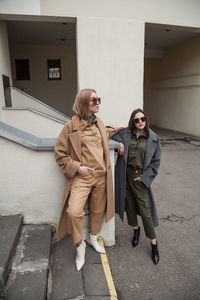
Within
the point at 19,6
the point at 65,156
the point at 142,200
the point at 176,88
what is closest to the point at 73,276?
the point at 142,200

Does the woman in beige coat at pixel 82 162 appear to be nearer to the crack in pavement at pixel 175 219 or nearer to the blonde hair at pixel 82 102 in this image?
the blonde hair at pixel 82 102

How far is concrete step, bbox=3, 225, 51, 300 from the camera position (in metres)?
2.03

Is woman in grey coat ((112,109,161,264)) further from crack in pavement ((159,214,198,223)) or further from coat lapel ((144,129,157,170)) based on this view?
crack in pavement ((159,214,198,223))

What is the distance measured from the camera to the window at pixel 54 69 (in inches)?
512

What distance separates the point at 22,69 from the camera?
1280 centimetres

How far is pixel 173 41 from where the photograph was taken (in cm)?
1198

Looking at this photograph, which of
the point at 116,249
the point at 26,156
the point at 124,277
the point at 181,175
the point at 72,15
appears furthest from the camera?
the point at 72,15

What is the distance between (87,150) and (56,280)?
4.49 feet

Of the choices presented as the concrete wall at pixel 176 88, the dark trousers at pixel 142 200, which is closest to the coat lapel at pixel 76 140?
the dark trousers at pixel 142 200

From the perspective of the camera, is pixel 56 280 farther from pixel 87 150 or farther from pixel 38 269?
pixel 87 150

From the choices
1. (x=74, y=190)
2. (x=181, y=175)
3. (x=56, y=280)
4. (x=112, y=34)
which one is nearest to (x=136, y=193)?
(x=74, y=190)

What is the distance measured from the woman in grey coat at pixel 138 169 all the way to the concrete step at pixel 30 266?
100 centimetres

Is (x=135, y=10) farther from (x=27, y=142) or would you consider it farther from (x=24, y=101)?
(x=27, y=142)

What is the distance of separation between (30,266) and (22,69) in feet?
41.0
